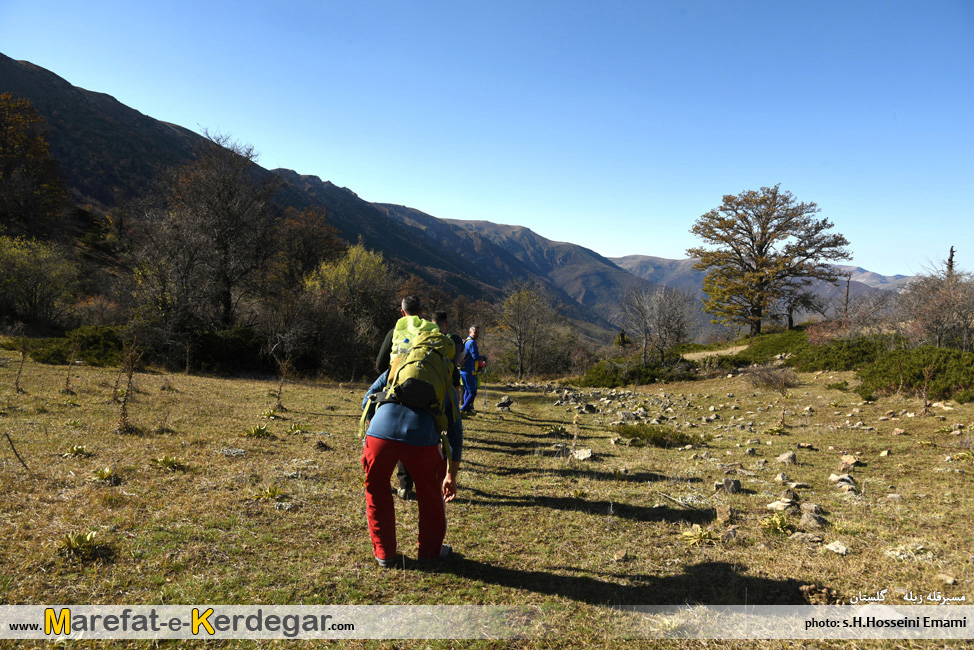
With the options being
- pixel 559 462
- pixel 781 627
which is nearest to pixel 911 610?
pixel 781 627

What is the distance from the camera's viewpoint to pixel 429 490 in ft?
10.7

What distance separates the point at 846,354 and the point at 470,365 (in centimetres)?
1764

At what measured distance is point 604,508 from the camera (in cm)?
525

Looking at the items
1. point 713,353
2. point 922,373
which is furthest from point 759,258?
point 922,373

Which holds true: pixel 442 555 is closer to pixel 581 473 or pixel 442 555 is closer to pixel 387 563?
pixel 387 563

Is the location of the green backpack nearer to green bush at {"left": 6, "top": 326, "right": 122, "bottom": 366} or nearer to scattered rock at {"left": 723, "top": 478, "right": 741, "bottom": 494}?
scattered rock at {"left": 723, "top": 478, "right": 741, "bottom": 494}

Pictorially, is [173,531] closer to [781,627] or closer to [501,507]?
[501,507]

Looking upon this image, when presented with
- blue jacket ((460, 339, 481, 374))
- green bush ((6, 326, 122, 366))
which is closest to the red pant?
blue jacket ((460, 339, 481, 374))

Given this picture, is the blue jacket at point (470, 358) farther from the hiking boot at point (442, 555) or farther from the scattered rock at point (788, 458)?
the scattered rock at point (788, 458)

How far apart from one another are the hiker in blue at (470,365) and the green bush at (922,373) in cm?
1060

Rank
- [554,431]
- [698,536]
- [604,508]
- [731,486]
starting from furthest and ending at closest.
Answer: [554,431] → [731,486] → [604,508] → [698,536]

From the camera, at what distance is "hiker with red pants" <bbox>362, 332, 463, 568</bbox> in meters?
3.09

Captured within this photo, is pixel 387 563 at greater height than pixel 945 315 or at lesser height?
lesser

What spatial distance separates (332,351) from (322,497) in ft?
54.2
